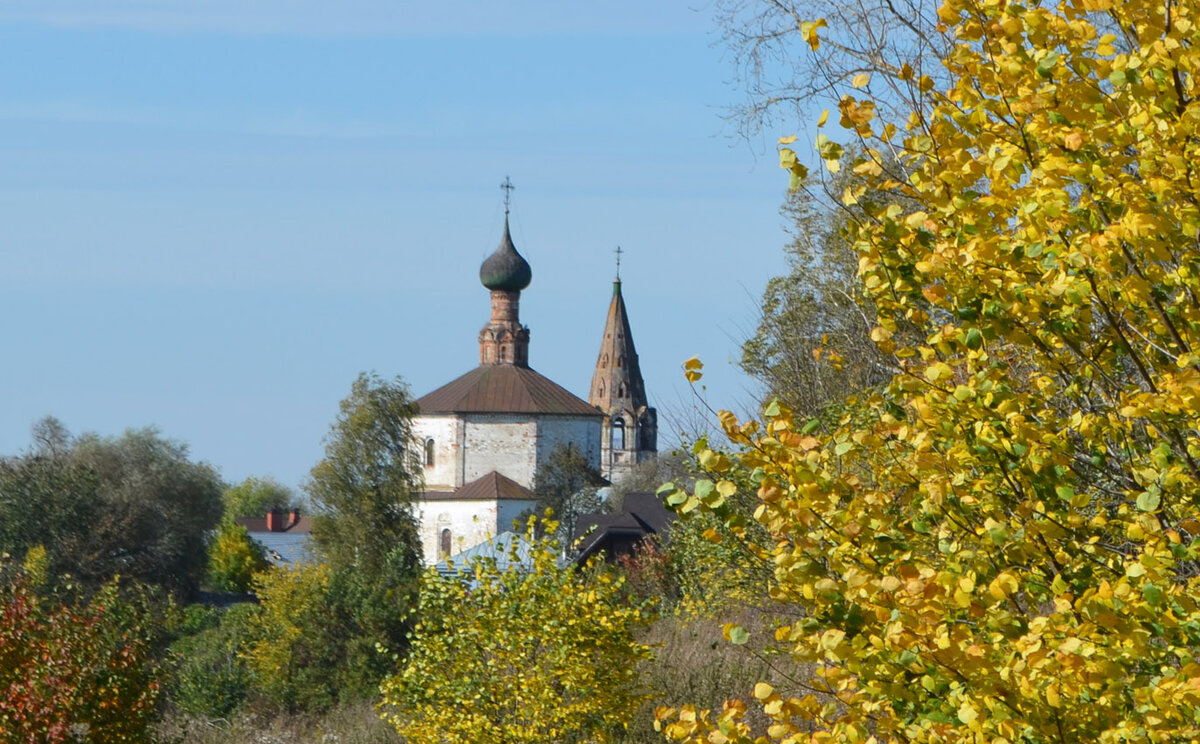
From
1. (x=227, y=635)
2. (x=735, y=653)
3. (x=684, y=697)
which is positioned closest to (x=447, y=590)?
(x=684, y=697)

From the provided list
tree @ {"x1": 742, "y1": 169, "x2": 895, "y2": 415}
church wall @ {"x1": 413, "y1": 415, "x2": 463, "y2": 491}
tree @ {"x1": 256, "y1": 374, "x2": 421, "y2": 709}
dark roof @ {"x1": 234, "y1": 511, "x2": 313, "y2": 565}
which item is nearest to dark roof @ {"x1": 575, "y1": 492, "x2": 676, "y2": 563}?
Result: tree @ {"x1": 256, "y1": 374, "x2": 421, "y2": 709}

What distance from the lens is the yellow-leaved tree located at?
3.76m

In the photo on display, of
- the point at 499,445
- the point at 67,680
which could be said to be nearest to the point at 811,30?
the point at 67,680

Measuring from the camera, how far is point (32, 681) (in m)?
13.1

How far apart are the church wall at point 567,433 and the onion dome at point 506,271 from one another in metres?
9.36

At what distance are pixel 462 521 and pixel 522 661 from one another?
61.8m

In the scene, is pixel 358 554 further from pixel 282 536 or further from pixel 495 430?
pixel 282 536

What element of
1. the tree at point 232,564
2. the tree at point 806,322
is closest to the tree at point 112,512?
the tree at point 232,564

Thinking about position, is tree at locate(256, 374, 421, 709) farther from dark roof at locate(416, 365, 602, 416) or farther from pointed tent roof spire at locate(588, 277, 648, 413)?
pointed tent roof spire at locate(588, 277, 648, 413)

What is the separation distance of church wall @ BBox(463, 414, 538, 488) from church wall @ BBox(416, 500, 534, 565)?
7.08ft

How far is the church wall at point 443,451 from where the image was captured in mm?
76688

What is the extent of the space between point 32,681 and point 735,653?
7.71 metres

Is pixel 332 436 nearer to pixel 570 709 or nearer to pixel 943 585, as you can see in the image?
pixel 570 709

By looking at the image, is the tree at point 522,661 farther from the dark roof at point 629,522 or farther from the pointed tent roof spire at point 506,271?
the pointed tent roof spire at point 506,271
